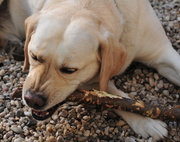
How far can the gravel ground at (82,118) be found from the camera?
8.69ft

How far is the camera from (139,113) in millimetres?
2617

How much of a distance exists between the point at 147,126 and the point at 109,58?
27.6 inches

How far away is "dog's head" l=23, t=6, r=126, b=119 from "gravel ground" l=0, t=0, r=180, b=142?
0.22 m

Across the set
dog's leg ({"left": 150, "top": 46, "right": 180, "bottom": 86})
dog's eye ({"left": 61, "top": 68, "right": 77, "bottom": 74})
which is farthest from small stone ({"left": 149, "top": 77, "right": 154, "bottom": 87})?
dog's eye ({"left": 61, "top": 68, "right": 77, "bottom": 74})

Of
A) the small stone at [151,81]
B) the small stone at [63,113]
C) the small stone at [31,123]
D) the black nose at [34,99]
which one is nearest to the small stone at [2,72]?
the small stone at [31,123]

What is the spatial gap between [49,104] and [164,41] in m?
1.60

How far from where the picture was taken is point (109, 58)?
2500mm

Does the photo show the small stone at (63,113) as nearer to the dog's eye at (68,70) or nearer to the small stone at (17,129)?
the small stone at (17,129)

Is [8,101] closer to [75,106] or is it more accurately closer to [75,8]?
[75,106]

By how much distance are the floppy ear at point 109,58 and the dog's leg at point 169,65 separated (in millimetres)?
892

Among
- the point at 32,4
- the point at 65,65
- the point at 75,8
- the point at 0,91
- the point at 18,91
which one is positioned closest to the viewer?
the point at 65,65

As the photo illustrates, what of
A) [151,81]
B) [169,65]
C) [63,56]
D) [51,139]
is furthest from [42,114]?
[169,65]


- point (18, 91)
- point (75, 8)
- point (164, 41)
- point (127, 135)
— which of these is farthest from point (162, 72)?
point (18, 91)

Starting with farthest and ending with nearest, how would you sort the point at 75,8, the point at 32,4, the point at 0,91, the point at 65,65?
the point at 32,4 < the point at 0,91 < the point at 75,8 < the point at 65,65
